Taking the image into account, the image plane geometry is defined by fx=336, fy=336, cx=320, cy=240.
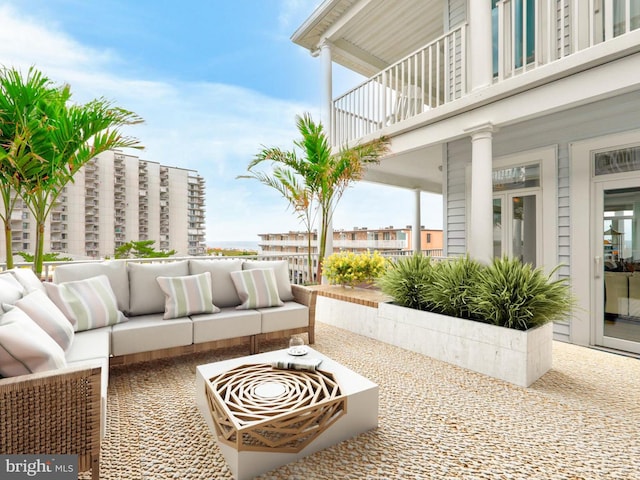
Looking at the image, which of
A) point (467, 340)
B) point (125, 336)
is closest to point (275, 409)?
point (125, 336)

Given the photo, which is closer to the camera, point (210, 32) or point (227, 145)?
point (210, 32)

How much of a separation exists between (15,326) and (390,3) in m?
6.01

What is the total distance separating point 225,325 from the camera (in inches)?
120

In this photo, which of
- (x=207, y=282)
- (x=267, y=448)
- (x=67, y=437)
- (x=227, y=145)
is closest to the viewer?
(x=67, y=437)

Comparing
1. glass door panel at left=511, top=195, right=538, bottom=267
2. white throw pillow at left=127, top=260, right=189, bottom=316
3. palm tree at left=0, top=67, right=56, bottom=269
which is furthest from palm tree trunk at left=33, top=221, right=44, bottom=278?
glass door panel at left=511, top=195, right=538, bottom=267

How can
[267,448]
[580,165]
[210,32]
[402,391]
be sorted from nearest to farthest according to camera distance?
1. [267,448]
2. [402,391]
3. [580,165]
4. [210,32]

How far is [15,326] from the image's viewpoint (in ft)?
4.94

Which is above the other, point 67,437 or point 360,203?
point 360,203

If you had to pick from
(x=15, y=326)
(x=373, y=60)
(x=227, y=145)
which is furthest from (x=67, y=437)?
(x=227, y=145)

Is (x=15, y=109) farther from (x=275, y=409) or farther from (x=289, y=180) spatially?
(x=275, y=409)

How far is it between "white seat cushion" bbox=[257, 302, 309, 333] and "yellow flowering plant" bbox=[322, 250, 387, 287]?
117 cm

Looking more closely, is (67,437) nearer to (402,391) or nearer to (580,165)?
(402,391)

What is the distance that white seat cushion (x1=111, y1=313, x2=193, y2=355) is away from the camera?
258 centimetres

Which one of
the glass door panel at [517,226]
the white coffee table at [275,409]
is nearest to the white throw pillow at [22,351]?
the white coffee table at [275,409]
